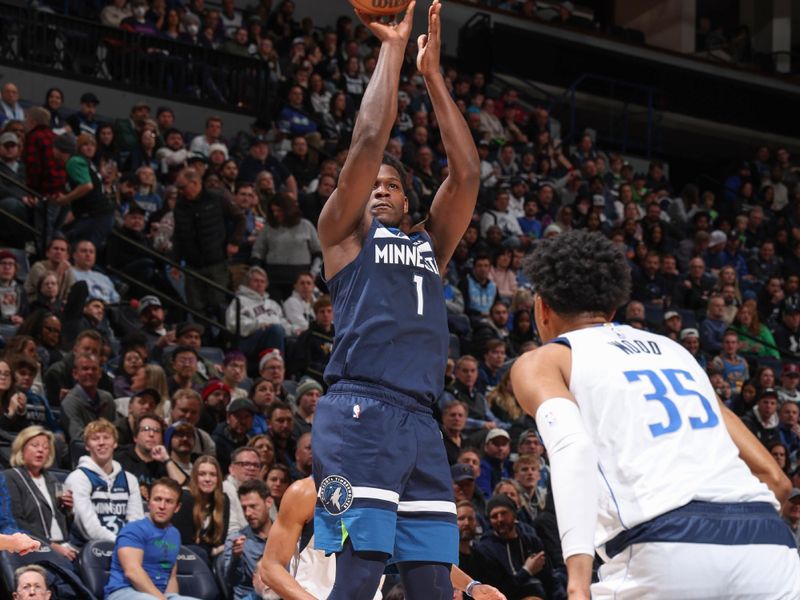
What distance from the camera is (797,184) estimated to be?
70.9 feet

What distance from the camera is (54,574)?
729 centimetres

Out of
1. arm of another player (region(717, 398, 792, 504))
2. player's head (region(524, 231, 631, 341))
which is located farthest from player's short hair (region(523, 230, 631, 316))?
arm of another player (region(717, 398, 792, 504))

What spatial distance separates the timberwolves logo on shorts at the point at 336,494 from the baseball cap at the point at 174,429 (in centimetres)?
517

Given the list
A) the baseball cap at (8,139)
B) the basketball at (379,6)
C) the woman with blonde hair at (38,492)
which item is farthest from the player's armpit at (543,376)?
the baseball cap at (8,139)

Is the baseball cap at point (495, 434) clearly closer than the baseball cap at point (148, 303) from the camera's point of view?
Yes

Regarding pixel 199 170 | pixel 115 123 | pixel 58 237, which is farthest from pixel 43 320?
pixel 115 123

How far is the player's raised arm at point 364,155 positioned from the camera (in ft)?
13.8

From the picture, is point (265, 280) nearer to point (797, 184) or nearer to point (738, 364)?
point (738, 364)

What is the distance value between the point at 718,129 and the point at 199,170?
45.0 ft

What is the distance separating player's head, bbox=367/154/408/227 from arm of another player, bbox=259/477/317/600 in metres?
1.72

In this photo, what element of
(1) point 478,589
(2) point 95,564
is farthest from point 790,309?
(1) point 478,589

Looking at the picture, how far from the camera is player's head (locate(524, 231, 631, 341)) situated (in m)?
3.32

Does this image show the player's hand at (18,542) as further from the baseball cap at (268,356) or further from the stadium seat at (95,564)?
the baseball cap at (268,356)

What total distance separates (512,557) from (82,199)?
5323mm
